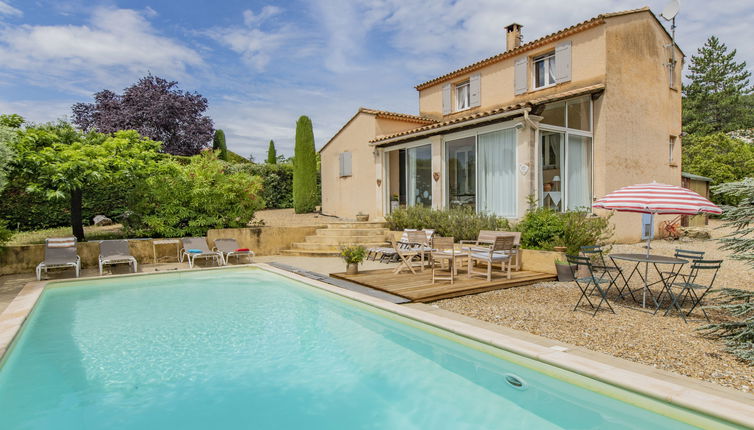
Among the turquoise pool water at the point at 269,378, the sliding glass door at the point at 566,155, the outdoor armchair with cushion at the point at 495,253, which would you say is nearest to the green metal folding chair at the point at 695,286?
the outdoor armchair with cushion at the point at 495,253

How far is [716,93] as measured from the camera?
35438 millimetres

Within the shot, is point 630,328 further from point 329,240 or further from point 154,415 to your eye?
point 329,240

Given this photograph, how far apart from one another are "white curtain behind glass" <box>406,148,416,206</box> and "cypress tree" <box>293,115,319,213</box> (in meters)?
7.49

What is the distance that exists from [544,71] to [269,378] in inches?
576

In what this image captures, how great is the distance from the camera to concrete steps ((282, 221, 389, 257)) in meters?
13.3

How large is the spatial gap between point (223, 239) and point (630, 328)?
35.1ft

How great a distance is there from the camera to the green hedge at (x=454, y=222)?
11.0 meters

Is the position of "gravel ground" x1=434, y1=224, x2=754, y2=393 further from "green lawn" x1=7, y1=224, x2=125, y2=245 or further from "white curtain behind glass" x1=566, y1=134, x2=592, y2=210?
"green lawn" x1=7, y1=224, x2=125, y2=245

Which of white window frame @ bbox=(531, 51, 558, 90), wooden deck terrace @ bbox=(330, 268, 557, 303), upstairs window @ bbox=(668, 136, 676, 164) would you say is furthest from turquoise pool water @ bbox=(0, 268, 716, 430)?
upstairs window @ bbox=(668, 136, 676, 164)

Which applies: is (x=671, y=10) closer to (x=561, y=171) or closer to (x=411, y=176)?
(x=561, y=171)

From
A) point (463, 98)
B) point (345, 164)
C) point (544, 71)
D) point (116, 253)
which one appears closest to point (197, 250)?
point (116, 253)

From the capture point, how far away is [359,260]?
8.95 metres

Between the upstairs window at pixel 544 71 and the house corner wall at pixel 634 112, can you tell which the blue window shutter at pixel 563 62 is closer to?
the upstairs window at pixel 544 71

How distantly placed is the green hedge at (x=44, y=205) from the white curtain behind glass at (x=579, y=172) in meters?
13.5
